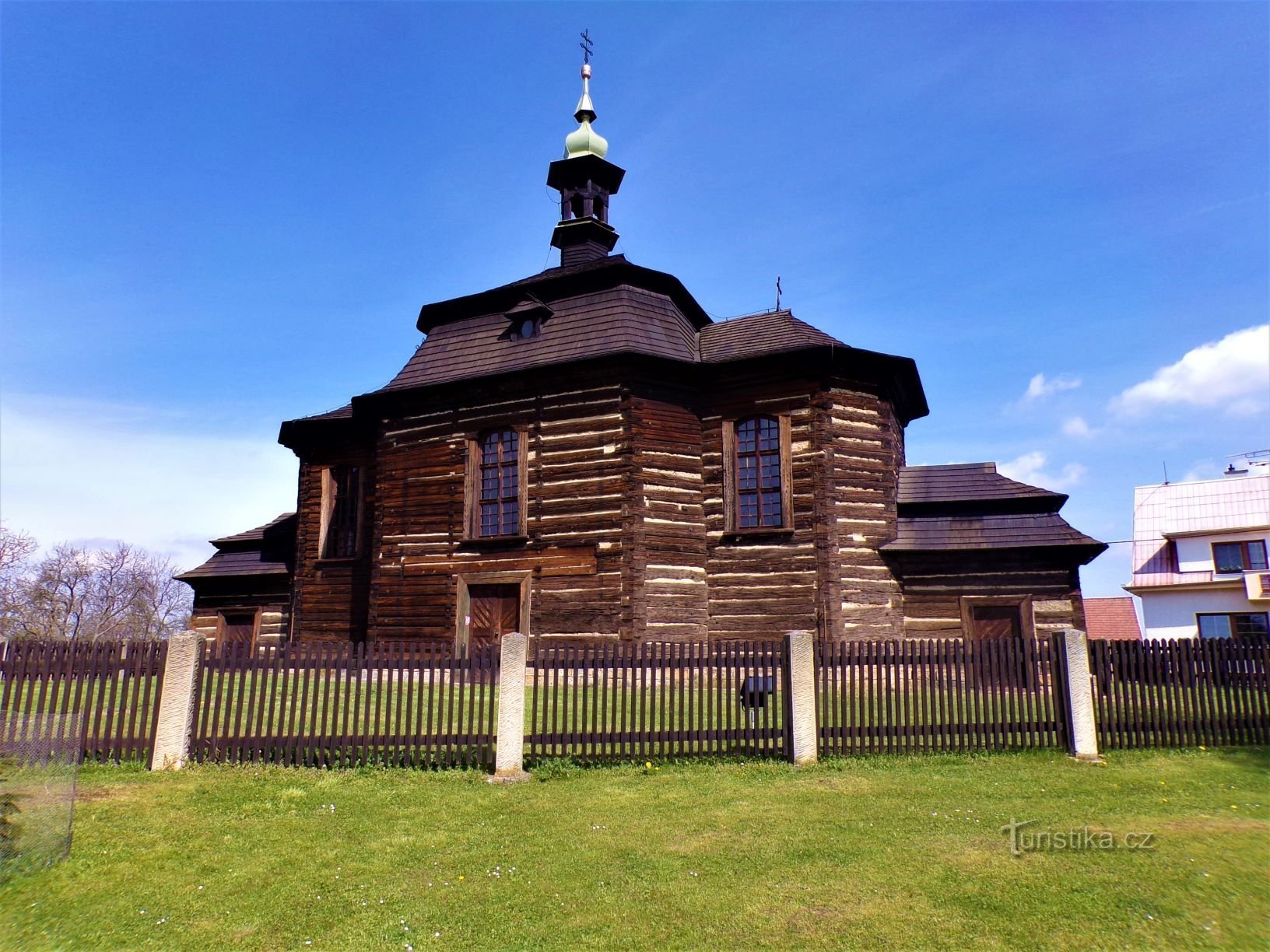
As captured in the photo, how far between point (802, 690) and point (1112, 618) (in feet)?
157

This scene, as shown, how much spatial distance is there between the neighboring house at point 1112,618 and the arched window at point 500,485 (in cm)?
4262

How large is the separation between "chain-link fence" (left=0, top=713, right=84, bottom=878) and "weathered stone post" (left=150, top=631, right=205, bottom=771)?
215 cm

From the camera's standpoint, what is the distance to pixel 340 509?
2477 cm

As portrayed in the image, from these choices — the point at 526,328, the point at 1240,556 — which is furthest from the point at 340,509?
the point at 1240,556

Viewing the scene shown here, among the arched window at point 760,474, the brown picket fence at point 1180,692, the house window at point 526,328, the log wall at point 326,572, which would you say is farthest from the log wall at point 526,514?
the brown picket fence at point 1180,692

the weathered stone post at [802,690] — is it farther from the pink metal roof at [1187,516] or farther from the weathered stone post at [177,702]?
the pink metal roof at [1187,516]

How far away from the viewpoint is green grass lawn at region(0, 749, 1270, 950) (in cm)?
570

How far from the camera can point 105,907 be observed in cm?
616

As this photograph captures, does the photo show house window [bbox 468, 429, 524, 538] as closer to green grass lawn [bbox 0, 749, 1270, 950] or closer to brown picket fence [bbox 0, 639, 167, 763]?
brown picket fence [bbox 0, 639, 167, 763]

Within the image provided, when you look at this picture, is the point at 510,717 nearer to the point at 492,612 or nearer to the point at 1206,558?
the point at 492,612

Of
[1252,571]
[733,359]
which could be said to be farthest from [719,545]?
[1252,571]

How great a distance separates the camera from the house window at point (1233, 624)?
31.7m

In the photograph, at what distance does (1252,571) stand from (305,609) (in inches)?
1445

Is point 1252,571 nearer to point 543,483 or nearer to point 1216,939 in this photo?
point 543,483
